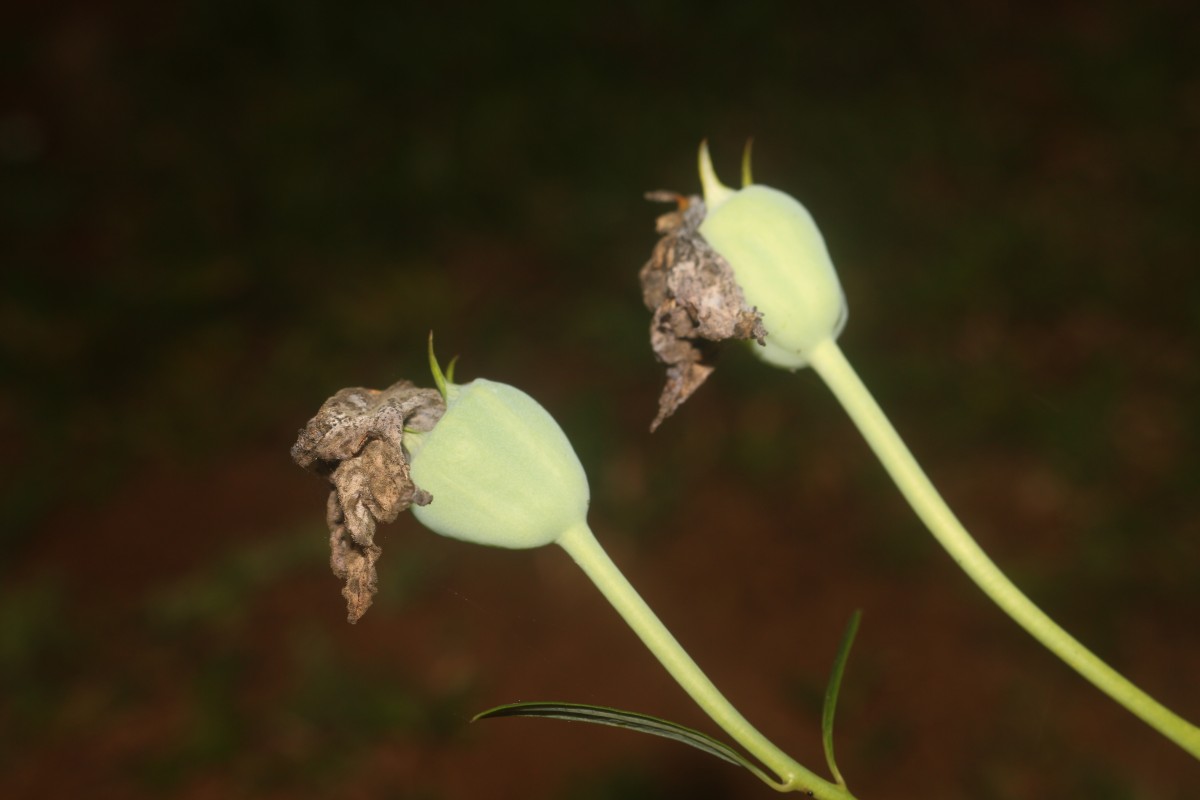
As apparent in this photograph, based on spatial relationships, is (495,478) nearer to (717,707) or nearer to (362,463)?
(362,463)

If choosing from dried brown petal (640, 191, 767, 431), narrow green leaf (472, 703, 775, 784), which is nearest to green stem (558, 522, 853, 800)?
narrow green leaf (472, 703, 775, 784)

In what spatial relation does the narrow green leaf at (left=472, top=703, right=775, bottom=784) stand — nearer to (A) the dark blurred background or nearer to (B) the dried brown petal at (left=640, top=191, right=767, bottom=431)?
(B) the dried brown petal at (left=640, top=191, right=767, bottom=431)

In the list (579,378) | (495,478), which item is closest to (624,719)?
(495,478)

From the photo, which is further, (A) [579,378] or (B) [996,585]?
(A) [579,378]

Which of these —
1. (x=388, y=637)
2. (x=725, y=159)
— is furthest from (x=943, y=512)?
(x=725, y=159)

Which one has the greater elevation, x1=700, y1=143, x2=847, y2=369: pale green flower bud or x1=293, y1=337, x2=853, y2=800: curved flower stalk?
x1=700, y1=143, x2=847, y2=369: pale green flower bud

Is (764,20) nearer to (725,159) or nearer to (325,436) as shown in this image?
(725,159)
